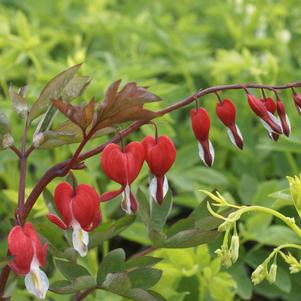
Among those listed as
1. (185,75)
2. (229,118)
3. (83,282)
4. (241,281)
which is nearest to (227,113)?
(229,118)

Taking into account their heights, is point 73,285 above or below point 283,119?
below

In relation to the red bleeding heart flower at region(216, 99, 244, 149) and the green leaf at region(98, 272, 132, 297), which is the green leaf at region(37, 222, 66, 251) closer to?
the green leaf at region(98, 272, 132, 297)

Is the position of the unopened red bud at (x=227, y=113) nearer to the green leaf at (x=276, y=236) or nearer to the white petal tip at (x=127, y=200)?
the white petal tip at (x=127, y=200)

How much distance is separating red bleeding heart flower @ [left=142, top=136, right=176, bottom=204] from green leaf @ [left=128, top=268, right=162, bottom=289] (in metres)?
0.18

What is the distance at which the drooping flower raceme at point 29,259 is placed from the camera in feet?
3.64

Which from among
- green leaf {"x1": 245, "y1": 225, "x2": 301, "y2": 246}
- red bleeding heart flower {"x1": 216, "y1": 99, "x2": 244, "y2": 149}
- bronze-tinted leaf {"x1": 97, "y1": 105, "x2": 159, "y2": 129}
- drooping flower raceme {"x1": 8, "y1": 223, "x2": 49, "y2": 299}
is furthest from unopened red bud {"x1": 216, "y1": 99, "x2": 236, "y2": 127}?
green leaf {"x1": 245, "y1": 225, "x2": 301, "y2": 246}

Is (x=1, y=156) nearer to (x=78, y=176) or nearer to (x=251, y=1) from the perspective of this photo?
(x=78, y=176)

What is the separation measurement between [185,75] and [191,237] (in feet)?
4.41

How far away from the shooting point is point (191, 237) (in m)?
1.33

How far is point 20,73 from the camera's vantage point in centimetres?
274

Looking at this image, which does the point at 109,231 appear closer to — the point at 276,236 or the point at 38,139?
the point at 38,139

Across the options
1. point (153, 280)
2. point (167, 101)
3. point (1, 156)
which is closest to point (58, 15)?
point (167, 101)

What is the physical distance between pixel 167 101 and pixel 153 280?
1.18 m

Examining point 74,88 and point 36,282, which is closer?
point 36,282
